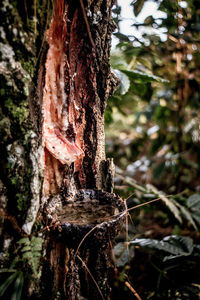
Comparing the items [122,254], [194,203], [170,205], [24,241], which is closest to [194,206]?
[194,203]

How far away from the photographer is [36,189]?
2.68ft

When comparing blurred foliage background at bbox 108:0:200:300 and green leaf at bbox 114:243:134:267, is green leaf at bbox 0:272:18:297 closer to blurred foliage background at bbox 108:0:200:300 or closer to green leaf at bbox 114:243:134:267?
blurred foliage background at bbox 108:0:200:300

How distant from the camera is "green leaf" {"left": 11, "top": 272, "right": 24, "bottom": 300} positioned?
717 mm

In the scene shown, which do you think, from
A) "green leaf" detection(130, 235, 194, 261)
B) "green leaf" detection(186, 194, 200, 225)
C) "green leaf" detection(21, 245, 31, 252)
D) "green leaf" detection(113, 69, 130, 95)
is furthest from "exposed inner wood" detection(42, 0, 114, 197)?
"green leaf" detection(186, 194, 200, 225)

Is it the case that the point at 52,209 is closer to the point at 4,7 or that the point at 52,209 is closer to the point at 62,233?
the point at 62,233

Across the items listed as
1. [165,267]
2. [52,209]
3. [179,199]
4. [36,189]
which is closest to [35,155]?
[36,189]

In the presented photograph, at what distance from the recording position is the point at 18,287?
2.42ft

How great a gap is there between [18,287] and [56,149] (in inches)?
19.2

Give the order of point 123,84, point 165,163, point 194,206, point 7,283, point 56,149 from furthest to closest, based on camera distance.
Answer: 1. point 165,163
2. point 194,206
3. point 123,84
4. point 56,149
5. point 7,283

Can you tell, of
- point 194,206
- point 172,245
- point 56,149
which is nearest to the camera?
point 56,149

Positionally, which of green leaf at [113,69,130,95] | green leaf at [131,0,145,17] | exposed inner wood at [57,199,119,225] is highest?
green leaf at [131,0,145,17]

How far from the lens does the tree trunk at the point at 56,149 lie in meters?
0.76

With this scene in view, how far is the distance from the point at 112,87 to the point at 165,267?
1.21 metres

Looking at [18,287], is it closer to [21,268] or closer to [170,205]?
[21,268]
